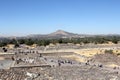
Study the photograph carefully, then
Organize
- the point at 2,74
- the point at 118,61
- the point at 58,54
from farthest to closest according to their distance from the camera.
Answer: the point at 58,54 < the point at 118,61 < the point at 2,74

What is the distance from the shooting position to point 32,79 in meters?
27.2

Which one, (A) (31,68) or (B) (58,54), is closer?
(A) (31,68)

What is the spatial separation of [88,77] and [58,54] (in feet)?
111

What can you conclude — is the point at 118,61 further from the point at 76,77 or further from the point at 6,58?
the point at 6,58

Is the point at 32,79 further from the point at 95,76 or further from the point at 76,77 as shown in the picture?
the point at 95,76

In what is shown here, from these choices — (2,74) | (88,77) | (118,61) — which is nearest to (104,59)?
(118,61)

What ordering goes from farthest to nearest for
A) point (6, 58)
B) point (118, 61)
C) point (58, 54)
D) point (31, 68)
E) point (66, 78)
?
point (58, 54) < point (6, 58) < point (118, 61) < point (31, 68) < point (66, 78)

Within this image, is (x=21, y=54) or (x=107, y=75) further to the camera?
(x=21, y=54)

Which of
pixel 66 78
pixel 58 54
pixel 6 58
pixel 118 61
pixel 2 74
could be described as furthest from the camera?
pixel 58 54

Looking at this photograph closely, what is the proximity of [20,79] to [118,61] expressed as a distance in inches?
832

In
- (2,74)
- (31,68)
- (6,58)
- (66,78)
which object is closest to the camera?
(66,78)

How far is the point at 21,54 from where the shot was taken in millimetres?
57281

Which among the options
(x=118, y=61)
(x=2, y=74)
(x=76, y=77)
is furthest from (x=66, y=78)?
(x=118, y=61)

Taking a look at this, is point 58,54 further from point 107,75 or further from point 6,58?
point 107,75
